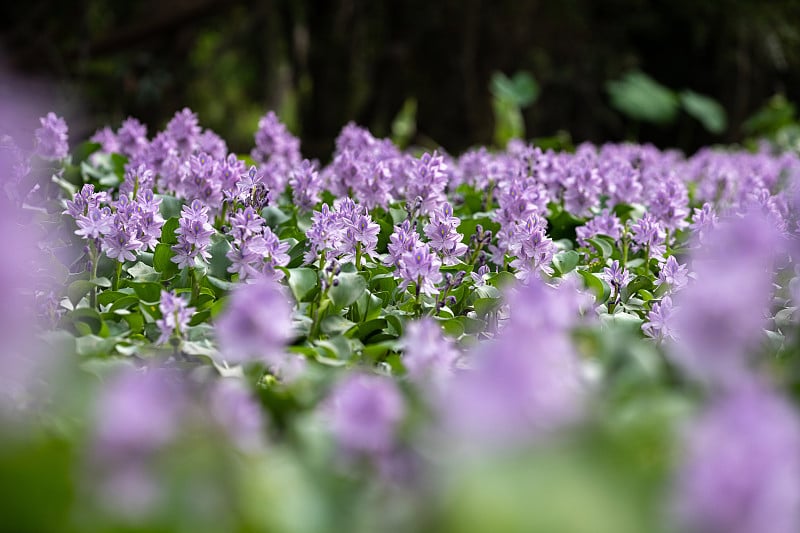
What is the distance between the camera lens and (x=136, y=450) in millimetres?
985

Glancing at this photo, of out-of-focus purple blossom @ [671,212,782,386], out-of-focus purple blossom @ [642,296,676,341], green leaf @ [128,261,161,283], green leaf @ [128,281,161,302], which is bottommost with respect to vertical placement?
out-of-focus purple blossom @ [671,212,782,386]

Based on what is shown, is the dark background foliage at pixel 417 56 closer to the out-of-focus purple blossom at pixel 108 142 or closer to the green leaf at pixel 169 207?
the out-of-focus purple blossom at pixel 108 142

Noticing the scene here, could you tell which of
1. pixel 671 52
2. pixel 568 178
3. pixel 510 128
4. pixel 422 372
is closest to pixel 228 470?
pixel 422 372

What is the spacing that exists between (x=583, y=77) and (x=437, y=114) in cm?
218

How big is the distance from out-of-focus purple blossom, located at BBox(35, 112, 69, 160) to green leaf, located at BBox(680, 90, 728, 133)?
7894 millimetres

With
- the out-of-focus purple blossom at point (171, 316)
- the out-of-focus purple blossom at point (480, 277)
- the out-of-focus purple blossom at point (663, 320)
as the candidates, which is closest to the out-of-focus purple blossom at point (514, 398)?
the out-of-focus purple blossom at point (171, 316)

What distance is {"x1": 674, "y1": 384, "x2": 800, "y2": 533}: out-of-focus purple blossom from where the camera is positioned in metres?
0.87

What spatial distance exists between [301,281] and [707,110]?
8575 mm

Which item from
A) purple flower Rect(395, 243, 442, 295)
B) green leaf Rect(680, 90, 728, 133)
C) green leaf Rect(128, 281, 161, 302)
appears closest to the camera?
purple flower Rect(395, 243, 442, 295)

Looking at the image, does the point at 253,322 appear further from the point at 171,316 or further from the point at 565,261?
the point at 565,261

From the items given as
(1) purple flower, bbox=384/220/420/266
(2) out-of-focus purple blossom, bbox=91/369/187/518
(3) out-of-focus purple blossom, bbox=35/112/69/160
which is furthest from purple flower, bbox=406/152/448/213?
(2) out-of-focus purple blossom, bbox=91/369/187/518

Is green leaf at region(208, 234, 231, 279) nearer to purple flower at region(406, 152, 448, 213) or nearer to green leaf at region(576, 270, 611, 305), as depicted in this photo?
purple flower at region(406, 152, 448, 213)

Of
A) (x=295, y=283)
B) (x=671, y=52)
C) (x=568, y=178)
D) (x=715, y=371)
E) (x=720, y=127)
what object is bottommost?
(x=715, y=371)

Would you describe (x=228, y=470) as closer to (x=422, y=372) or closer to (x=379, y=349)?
(x=422, y=372)
